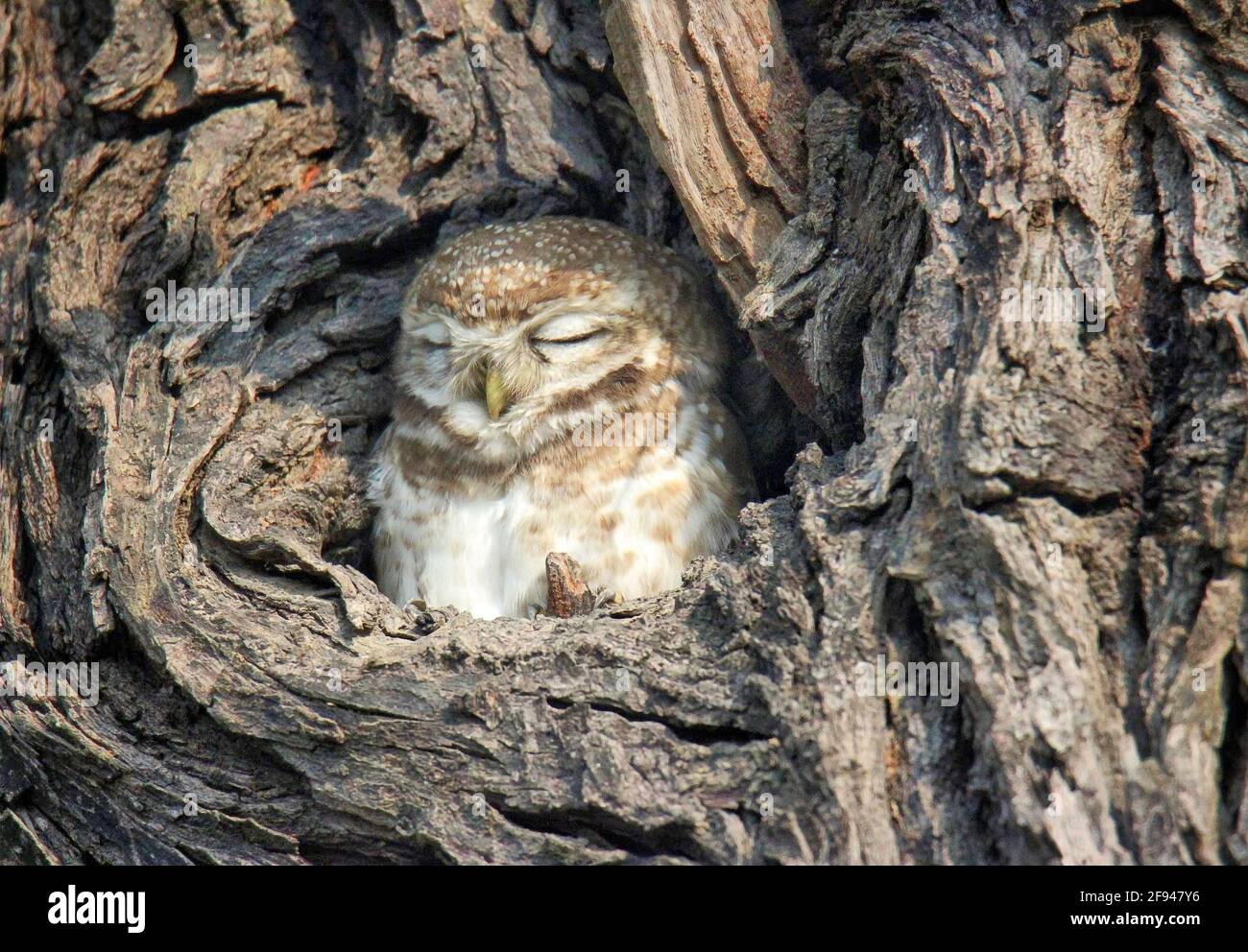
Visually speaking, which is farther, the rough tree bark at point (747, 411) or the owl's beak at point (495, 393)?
the owl's beak at point (495, 393)

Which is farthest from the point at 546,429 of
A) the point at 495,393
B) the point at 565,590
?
the point at 565,590

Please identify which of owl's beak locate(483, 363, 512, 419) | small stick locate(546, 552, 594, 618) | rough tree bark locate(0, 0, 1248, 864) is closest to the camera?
rough tree bark locate(0, 0, 1248, 864)

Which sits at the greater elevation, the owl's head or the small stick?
the owl's head

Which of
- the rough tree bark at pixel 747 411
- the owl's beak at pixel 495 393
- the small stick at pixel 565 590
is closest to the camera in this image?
the rough tree bark at pixel 747 411

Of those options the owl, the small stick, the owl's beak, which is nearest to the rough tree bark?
the owl

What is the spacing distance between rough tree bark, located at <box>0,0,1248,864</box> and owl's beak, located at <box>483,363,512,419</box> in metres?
0.48

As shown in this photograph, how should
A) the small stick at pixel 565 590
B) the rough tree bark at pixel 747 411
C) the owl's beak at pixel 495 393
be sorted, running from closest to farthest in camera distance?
the rough tree bark at pixel 747 411, the small stick at pixel 565 590, the owl's beak at pixel 495 393

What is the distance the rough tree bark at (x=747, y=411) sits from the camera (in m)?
2.21

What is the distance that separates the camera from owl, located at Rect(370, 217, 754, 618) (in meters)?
3.41

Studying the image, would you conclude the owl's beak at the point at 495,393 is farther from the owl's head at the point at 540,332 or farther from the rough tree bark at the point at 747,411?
the rough tree bark at the point at 747,411

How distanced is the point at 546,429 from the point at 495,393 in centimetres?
19

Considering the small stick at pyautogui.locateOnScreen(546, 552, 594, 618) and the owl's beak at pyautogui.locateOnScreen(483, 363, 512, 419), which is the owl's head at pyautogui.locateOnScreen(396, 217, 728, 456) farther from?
the small stick at pyautogui.locateOnScreen(546, 552, 594, 618)

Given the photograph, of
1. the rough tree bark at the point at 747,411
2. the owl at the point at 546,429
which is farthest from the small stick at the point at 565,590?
the rough tree bark at the point at 747,411
